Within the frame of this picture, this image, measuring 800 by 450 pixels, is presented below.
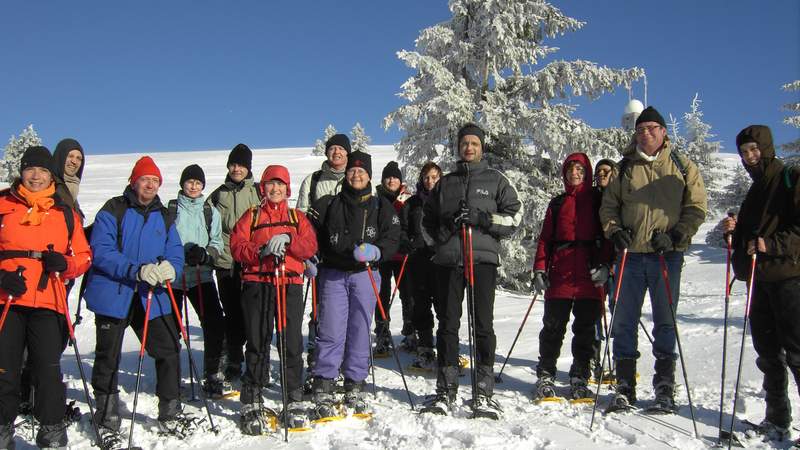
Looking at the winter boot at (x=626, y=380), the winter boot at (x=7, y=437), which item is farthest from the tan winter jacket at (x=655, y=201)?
the winter boot at (x=7, y=437)

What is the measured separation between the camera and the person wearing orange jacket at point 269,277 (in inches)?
185

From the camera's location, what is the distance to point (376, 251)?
4977mm

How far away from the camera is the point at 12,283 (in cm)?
396

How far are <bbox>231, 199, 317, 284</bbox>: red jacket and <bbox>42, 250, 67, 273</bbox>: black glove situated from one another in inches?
50.9

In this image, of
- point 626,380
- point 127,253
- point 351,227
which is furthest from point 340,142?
point 626,380

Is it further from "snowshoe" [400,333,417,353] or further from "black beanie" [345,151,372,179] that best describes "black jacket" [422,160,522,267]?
"snowshoe" [400,333,417,353]

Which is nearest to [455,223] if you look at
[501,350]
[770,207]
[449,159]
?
[770,207]

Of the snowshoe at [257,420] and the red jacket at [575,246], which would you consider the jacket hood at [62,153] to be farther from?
the red jacket at [575,246]

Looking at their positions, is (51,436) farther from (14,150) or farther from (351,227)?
(14,150)

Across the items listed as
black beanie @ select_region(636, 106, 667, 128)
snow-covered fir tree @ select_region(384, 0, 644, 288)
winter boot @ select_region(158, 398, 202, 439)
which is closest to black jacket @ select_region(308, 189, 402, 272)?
winter boot @ select_region(158, 398, 202, 439)

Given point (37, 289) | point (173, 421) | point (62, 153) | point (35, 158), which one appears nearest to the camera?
point (37, 289)

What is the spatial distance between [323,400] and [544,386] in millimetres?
2114

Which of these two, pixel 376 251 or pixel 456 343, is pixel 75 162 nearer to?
pixel 376 251

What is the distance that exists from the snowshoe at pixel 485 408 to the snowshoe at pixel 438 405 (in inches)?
8.2
